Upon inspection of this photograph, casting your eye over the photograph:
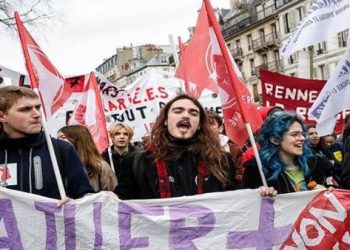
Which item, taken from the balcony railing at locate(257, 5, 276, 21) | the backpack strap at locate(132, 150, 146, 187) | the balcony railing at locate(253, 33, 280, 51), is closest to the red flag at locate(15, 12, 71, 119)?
the backpack strap at locate(132, 150, 146, 187)

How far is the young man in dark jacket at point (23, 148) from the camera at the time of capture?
3156mm

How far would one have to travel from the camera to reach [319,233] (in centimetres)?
312

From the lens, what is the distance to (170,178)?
3232 millimetres

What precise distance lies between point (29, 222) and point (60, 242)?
21 cm

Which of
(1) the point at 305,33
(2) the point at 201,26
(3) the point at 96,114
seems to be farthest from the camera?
(3) the point at 96,114

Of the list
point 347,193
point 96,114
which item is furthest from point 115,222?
point 96,114

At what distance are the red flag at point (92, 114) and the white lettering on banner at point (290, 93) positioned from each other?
1.95m

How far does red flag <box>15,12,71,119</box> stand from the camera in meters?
4.14

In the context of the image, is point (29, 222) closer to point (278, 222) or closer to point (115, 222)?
point (115, 222)

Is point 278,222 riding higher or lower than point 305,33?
lower

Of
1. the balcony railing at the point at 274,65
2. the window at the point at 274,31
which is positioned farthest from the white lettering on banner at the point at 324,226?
the window at the point at 274,31

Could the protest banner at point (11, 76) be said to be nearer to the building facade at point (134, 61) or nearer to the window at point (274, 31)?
the window at point (274, 31)

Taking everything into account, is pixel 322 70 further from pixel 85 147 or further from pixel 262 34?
pixel 85 147

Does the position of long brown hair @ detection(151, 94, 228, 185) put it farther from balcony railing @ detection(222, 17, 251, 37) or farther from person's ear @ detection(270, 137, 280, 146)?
balcony railing @ detection(222, 17, 251, 37)
